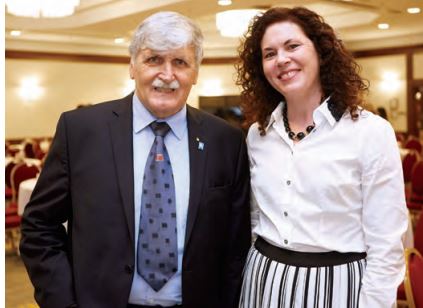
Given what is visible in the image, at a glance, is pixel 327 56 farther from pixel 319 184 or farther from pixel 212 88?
pixel 212 88

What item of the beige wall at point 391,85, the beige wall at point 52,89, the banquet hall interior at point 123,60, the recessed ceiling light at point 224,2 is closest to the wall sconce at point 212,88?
the banquet hall interior at point 123,60

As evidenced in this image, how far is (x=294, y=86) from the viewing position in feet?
6.40

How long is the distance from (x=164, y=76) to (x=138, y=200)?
0.43 metres

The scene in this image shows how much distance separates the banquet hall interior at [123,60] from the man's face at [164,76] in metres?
7.44

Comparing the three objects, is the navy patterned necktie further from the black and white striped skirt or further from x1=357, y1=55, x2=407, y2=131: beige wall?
x1=357, y1=55, x2=407, y2=131: beige wall

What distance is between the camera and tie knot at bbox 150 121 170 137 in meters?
1.94

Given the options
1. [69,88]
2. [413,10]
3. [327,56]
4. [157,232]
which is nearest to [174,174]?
[157,232]

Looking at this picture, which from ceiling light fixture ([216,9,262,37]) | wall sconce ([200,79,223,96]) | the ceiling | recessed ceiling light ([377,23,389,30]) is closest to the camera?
the ceiling

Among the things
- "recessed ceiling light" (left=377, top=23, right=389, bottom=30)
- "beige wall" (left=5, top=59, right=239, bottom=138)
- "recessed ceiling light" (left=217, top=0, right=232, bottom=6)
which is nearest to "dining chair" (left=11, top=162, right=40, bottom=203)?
"recessed ceiling light" (left=217, top=0, right=232, bottom=6)

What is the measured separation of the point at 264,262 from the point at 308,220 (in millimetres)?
248

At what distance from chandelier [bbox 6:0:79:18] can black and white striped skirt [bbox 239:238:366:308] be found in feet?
23.3

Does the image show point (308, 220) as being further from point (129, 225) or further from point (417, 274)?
point (417, 274)

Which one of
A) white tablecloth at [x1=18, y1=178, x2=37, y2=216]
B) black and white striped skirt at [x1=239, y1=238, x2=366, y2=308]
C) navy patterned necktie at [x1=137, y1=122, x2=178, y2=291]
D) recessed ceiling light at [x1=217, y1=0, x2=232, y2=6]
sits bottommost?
white tablecloth at [x1=18, y1=178, x2=37, y2=216]

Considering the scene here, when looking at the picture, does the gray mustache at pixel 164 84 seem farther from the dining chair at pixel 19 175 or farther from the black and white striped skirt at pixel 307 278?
the dining chair at pixel 19 175
